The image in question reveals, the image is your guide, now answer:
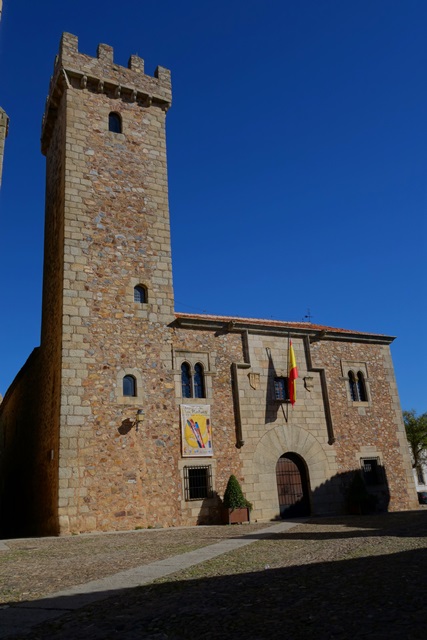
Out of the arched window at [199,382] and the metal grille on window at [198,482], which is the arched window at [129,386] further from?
the metal grille on window at [198,482]

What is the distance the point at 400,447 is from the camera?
20.5 m

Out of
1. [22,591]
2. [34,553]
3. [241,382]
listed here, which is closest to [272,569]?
[22,591]

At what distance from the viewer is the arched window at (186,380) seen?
55.9ft

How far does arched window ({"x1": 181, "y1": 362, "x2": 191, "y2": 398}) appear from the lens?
1705 cm

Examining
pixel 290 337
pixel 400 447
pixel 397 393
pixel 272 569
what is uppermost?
pixel 290 337

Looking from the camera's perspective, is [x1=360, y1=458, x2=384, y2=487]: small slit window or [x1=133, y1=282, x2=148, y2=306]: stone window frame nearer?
[x1=133, y1=282, x2=148, y2=306]: stone window frame

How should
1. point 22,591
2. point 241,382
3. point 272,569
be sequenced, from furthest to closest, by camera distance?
point 241,382, point 272,569, point 22,591

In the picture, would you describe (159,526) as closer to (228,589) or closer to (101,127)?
(228,589)

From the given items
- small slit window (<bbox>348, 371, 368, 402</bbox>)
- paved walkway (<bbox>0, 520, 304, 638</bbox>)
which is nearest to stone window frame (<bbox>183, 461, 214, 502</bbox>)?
small slit window (<bbox>348, 371, 368, 402</bbox>)

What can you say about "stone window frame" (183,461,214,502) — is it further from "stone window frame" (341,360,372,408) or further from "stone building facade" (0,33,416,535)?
"stone window frame" (341,360,372,408)

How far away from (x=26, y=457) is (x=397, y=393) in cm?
1483

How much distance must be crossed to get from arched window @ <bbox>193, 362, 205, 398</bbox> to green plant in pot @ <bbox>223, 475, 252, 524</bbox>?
2944mm

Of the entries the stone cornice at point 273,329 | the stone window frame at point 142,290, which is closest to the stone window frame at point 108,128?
the stone window frame at point 142,290

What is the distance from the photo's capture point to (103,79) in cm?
1886
